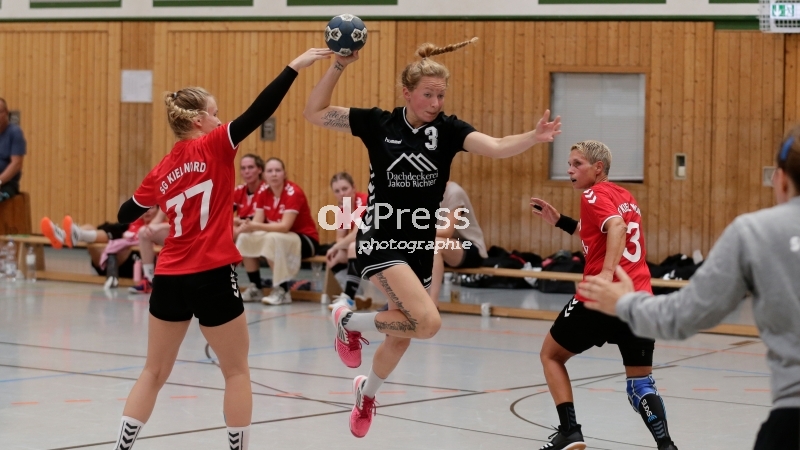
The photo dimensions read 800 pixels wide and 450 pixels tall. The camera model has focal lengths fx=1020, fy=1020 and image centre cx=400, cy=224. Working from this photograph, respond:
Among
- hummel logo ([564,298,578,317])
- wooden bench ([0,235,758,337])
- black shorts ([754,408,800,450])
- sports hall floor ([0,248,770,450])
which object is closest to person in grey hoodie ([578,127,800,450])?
black shorts ([754,408,800,450])

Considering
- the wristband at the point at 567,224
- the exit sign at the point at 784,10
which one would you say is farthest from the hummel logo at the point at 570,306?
the exit sign at the point at 784,10

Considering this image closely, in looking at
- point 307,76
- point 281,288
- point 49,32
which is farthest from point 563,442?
point 49,32

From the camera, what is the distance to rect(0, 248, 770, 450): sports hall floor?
5441 mm

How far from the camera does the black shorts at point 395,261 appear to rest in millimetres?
5117

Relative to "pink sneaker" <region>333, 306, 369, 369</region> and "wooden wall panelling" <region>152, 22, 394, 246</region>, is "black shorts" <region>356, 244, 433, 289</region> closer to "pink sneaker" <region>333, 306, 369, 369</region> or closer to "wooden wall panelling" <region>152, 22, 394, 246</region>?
"pink sneaker" <region>333, 306, 369, 369</region>

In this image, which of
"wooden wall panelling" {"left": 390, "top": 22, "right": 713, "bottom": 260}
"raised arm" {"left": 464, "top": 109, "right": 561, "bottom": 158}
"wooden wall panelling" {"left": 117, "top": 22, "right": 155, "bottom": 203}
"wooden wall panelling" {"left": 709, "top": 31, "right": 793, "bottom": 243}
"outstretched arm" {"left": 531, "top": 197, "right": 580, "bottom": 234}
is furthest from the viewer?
"wooden wall panelling" {"left": 117, "top": 22, "right": 155, "bottom": 203}

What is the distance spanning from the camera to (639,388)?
4941 millimetres

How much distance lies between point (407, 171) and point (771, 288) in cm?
272

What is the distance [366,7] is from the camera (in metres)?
14.7

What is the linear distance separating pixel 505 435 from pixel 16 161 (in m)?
9.21

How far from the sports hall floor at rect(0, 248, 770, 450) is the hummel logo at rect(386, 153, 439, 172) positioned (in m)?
1.43

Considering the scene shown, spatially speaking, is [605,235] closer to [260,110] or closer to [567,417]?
[567,417]

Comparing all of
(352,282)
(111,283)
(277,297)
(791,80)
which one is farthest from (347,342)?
(791,80)

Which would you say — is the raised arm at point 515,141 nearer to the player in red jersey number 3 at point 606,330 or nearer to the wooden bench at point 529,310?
the player in red jersey number 3 at point 606,330
